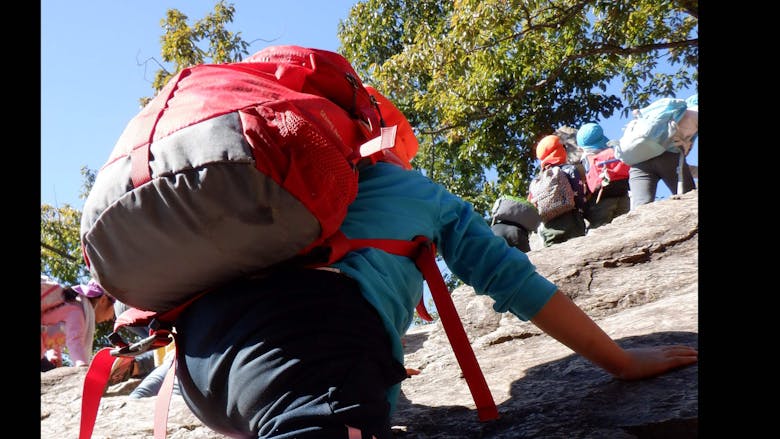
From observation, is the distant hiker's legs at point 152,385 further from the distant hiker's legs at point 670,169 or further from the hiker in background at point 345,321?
the distant hiker's legs at point 670,169

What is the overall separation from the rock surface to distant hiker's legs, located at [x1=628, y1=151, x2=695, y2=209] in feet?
7.19

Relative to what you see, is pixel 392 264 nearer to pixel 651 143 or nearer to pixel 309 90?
pixel 309 90

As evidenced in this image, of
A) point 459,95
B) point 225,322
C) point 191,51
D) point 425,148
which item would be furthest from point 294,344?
point 425,148

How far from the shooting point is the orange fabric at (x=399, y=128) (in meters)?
2.21

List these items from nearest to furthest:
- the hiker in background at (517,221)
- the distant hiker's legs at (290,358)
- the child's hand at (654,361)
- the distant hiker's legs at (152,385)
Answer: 1. the distant hiker's legs at (290,358)
2. the child's hand at (654,361)
3. the distant hiker's legs at (152,385)
4. the hiker in background at (517,221)

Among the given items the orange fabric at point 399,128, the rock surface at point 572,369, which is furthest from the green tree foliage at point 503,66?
the orange fabric at point 399,128

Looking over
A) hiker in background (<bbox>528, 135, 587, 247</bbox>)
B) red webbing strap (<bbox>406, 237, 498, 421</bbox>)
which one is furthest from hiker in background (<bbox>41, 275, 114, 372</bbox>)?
red webbing strap (<bbox>406, 237, 498, 421</bbox>)

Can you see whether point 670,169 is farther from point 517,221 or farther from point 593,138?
point 517,221

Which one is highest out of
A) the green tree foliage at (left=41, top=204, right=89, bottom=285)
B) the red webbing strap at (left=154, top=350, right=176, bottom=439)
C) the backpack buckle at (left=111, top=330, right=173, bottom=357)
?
the backpack buckle at (left=111, top=330, right=173, bottom=357)

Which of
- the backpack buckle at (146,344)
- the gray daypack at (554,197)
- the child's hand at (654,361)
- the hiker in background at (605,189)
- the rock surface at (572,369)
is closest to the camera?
the backpack buckle at (146,344)

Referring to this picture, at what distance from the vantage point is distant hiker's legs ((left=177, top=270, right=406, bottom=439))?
1368mm

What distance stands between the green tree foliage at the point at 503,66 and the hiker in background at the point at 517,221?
345cm

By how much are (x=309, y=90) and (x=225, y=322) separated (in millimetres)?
641

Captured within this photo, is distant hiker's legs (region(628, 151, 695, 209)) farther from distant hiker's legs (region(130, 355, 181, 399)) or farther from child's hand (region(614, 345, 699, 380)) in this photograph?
child's hand (region(614, 345, 699, 380))
